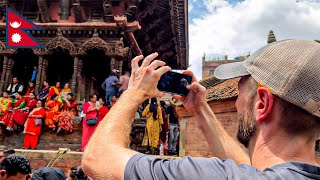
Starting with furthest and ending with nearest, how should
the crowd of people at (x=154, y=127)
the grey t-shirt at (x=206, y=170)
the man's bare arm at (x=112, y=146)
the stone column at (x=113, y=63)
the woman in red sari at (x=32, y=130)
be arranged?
the stone column at (x=113, y=63) → the woman in red sari at (x=32, y=130) → the crowd of people at (x=154, y=127) → the man's bare arm at (x=112, y=146) → the grey t-shirt at (x=206, y=170)

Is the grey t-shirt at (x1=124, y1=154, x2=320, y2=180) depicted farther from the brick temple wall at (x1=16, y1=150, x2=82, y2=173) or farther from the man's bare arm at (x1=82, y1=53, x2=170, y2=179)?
the brick temple wall at (x1=16, y1=150, x2=82, y2=173)

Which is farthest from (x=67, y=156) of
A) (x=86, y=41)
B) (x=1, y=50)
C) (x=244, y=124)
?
(x=1, y=50)

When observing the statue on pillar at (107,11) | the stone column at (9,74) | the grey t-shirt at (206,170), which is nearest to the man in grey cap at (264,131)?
the grey t-shirt at (206,170)

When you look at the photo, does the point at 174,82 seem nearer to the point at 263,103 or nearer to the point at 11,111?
the point at 263,103

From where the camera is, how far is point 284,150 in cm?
115

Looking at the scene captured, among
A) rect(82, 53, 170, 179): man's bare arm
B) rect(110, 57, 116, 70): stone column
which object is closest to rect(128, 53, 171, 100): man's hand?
rect(82, 53, 170, 179): man's bare arm

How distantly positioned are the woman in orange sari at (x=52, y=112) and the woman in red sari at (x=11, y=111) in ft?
3.41

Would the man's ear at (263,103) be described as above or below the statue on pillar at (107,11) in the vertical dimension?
below

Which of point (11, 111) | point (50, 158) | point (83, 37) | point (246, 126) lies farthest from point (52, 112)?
point (246, 126)

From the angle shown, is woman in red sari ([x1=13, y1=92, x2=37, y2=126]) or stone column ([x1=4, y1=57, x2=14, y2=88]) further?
stone column ([x1=4, y1=57, x2=14, y2=88])

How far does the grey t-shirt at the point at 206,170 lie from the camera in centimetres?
100

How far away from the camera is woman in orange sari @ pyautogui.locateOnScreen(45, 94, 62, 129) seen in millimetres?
10055

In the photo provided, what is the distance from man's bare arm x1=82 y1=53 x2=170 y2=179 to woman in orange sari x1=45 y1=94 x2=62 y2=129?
924 cm

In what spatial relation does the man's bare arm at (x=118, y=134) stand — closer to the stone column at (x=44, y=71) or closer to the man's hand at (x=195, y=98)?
the man's hand at (x=195, y=98)
